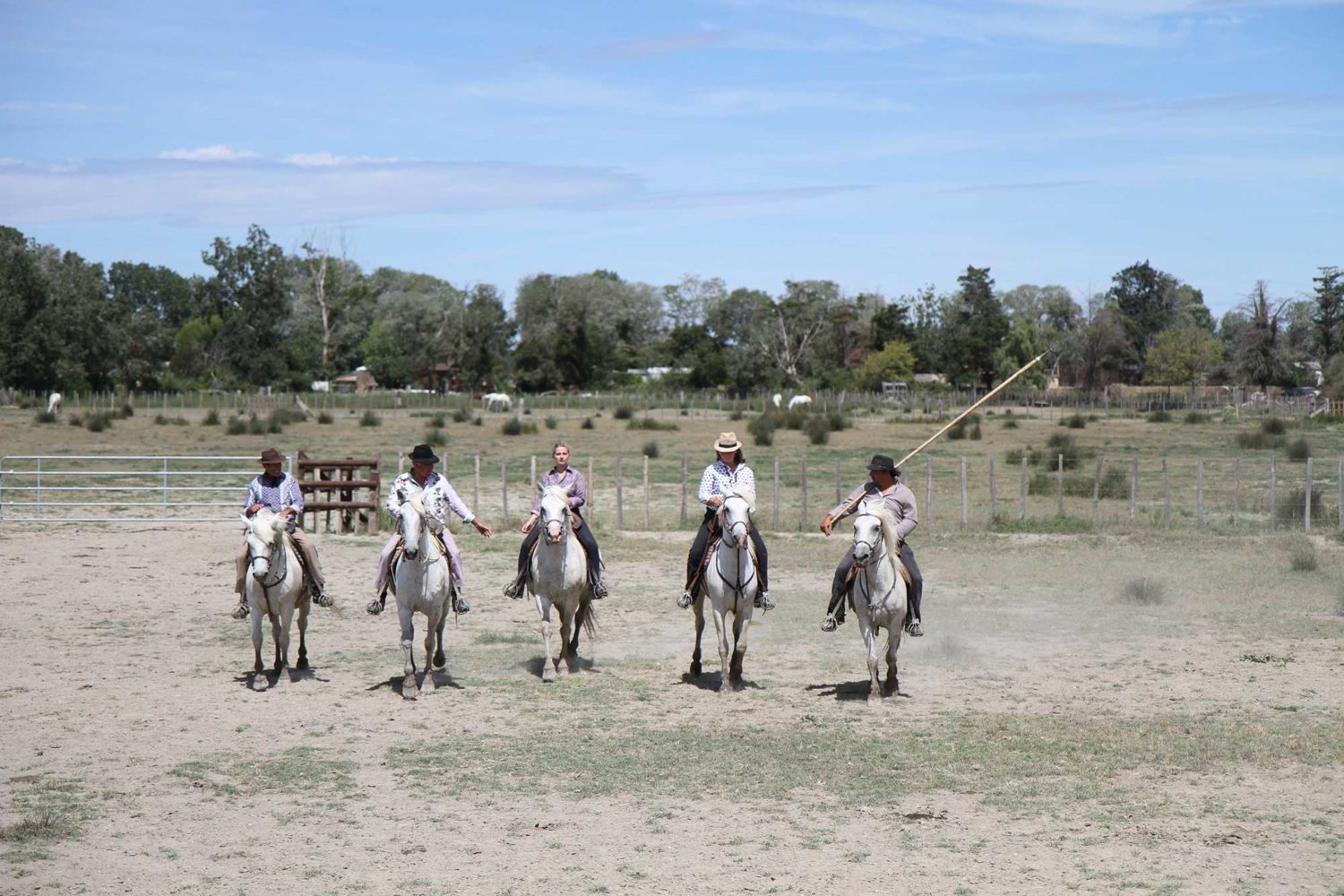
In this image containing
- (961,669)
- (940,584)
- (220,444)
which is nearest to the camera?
(961,669)

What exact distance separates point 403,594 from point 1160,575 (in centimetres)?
1208

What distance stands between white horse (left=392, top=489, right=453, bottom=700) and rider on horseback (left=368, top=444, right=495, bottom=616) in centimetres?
6

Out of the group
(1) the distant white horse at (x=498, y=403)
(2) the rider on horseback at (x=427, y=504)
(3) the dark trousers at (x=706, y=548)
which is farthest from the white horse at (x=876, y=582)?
(1) the distant white horse at (x=498, y=403)

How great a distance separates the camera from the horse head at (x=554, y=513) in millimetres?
11781

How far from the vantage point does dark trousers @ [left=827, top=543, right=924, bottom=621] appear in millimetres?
11359

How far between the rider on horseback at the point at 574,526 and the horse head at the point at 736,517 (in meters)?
1.45

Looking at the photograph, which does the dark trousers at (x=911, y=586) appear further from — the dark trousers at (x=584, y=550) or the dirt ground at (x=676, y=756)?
the dark trousers at (x=584, y=550)

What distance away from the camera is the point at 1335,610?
16484 millimetres

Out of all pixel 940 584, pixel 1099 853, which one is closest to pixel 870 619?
pixel 1099 853

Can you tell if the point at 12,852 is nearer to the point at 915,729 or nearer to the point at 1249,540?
the point at 915,729

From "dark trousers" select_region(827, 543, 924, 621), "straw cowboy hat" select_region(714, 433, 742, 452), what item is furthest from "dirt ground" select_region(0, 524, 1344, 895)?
"straw cowboy hat" select_region(714, 433, 742, 452)

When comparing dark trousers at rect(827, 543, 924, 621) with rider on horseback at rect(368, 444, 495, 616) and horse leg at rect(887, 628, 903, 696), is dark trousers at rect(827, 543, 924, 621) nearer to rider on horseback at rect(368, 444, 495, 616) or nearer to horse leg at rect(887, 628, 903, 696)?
horse leg at rect(887, 628, 903, 696)

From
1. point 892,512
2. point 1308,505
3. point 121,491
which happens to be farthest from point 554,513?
point 121,491

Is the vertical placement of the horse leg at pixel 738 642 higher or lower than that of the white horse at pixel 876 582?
lower
